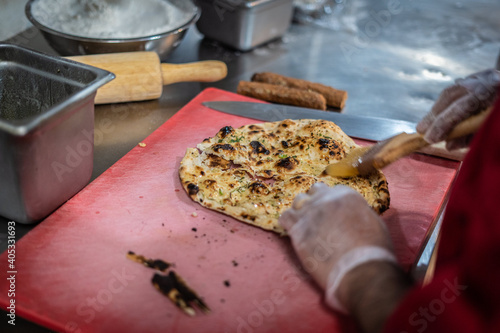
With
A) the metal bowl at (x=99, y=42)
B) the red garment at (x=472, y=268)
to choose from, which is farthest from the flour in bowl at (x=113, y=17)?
the red garment at (x=472, y=268)

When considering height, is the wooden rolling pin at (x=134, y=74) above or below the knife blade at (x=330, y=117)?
above

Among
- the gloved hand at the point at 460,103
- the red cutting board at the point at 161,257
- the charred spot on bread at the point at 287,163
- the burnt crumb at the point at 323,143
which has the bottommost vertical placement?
the red cutting board at the point at 161,257

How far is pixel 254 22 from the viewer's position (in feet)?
9.16

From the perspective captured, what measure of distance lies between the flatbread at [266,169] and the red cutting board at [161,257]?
0.19ft

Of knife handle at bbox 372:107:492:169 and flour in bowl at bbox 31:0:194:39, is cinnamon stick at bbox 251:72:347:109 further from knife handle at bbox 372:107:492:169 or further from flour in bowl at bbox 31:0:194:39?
knife handle at bbox 372:107:492:169

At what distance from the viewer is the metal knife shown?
2.10 m

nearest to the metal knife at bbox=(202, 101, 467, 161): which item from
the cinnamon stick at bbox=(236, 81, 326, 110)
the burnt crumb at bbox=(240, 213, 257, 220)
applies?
the cinnamon stick at bbox=(236, 81, 326, 110)

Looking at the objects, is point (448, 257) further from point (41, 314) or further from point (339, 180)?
point (41, 314)

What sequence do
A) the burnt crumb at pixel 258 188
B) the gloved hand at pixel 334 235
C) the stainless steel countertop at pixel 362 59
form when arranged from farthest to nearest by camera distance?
the stainless steel countertop at pixel 362 59 → the burnt crumb at pixel 258 188 → the gloved hand at pixel 334 235

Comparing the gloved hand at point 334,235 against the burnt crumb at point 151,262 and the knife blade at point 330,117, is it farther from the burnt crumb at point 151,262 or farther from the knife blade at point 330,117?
the knife blade at point 330,117

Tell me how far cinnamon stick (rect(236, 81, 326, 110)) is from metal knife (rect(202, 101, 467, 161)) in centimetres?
11

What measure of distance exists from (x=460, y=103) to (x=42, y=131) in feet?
4.04

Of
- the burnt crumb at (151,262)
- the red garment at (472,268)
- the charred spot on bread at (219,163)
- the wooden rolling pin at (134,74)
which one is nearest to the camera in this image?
the red garment at (472,268)

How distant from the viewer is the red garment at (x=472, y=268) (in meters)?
0.93
